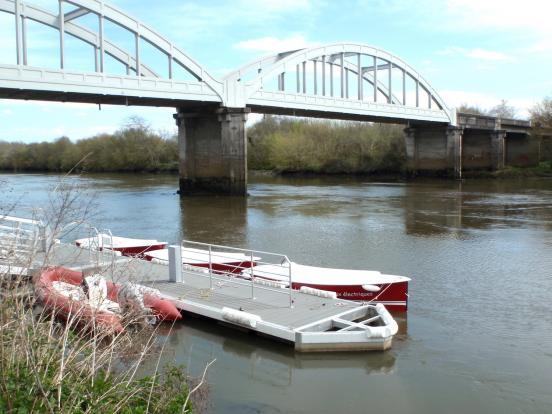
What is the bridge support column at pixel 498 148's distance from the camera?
6291 cm

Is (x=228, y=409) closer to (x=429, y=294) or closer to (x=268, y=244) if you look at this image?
(x=429, y=294)

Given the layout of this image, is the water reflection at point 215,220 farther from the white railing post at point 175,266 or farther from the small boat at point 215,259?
→ the white railing post at point 175,266

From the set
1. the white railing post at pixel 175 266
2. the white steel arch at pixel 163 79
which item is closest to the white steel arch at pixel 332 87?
the white steel arch at pixel 163 79

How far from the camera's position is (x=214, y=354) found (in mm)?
8023

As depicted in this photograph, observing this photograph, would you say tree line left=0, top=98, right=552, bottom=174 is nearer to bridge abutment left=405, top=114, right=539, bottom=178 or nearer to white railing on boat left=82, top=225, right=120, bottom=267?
bridge abutment left=405, top=114, right=539, bottom=178

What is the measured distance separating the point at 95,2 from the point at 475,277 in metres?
26.9

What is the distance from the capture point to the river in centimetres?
664

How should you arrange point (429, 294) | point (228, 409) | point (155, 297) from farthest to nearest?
point (429, 294) → point (155, 297) → point (228, 409)

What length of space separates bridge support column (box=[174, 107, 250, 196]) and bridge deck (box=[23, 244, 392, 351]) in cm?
2667

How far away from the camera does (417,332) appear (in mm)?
9016

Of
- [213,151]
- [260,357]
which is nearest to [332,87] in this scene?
[213,151]

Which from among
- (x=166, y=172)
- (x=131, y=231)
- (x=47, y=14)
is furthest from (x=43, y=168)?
(x=131, y=231)

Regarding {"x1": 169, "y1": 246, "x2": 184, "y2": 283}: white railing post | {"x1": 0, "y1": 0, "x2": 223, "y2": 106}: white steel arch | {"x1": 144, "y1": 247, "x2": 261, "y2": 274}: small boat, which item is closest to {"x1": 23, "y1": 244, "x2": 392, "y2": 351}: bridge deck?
{"x1": 169, "y1": 246, "x2": 184, "y2": 283}: white railing post

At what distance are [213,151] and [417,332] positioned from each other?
3128 cm
